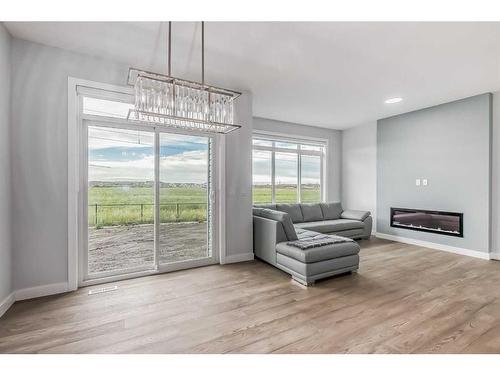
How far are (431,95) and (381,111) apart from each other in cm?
101

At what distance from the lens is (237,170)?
393cm

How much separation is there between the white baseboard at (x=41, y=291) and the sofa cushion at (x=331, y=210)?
16.0 feet

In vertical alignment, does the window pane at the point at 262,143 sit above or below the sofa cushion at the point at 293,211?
above

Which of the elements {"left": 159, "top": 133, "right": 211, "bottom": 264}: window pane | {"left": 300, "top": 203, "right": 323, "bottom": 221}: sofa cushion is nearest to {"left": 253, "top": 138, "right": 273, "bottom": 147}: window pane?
{"left": 300, "top": 203, "right": 323, "bottom": 221}: sofa cushion

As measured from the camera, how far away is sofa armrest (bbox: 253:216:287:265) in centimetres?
357

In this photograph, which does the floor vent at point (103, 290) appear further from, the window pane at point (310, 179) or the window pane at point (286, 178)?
the window pane at point (310, 179)

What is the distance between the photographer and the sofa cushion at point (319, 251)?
9.84 feet

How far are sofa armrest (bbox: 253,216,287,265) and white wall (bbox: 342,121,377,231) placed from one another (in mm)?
3404

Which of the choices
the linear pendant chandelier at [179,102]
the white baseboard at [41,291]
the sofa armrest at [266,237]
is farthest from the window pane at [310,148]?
the white baseboard at [41,291]

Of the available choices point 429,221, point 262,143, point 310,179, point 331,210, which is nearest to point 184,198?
point 262,143

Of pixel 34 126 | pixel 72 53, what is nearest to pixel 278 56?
pixel 72 53
